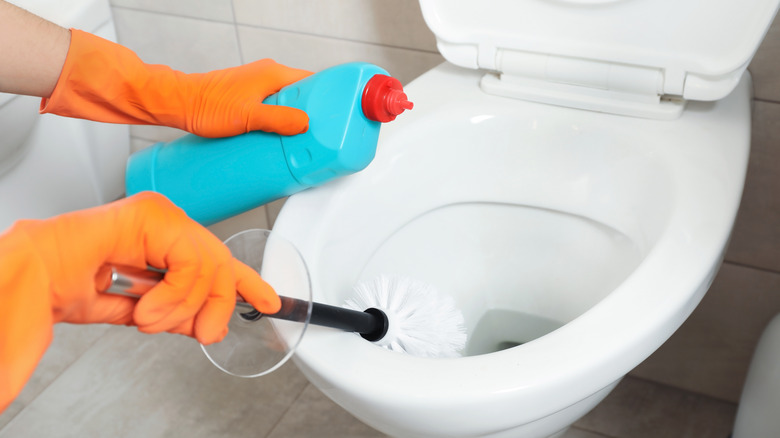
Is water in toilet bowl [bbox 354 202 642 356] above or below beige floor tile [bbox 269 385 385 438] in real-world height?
above

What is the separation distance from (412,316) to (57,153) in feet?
2.53

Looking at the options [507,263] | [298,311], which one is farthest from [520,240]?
[298,311]

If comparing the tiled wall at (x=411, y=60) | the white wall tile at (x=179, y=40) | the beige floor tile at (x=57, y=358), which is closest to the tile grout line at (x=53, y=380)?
the beige floor tile at (x=57, y=358)

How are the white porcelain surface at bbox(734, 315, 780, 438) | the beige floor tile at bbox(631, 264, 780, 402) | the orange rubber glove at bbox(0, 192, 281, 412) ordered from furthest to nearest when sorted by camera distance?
the beige floor tile at bbox(631, 264, 780, 402)
the white porcelain surface at bbox(734, 315, 780, 438)
the orange rubber glove at bbox(0, 192, 281, 412)

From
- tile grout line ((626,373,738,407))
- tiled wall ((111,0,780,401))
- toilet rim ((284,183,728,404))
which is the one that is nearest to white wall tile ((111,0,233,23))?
tiled wall ((111,0,780,401))

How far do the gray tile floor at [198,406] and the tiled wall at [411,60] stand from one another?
0.07 meters

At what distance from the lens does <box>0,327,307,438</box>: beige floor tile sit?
3.19ft

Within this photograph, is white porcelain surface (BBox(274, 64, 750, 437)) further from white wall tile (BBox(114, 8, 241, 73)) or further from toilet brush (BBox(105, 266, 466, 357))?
white wall tile (BBox(114, 8, 241, 73))

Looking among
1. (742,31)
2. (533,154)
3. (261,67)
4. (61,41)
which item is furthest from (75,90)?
(742,31)

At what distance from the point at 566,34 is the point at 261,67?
12.5 inches

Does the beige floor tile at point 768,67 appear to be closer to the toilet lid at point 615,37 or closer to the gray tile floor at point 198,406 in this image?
the toilet lid at point 615,37

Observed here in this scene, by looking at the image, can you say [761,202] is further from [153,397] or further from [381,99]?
[153,397]

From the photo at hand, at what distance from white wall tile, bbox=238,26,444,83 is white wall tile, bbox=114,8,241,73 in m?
0.03

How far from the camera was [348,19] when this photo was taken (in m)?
0.97
